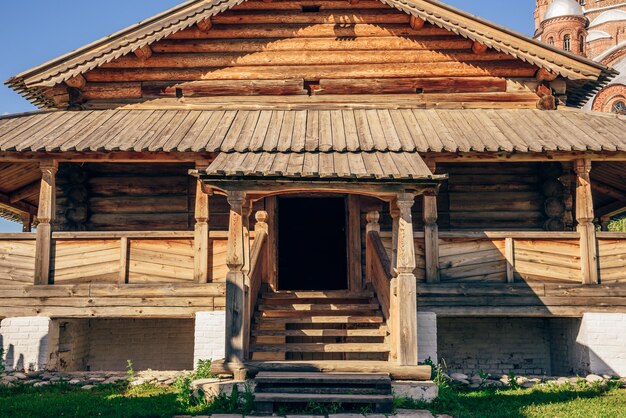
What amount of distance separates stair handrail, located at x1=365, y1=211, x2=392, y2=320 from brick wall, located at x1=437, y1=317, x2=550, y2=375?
2.58m

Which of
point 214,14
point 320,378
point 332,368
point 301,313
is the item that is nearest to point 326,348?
point 332,368

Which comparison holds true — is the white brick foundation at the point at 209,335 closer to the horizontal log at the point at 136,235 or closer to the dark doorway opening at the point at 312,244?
the horizontal log at the point at 136,235

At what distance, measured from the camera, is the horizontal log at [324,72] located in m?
13.7

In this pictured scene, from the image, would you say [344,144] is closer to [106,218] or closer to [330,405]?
[330,405]

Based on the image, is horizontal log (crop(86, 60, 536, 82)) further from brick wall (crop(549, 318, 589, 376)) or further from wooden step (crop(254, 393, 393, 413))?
wooden step (crop(254, 393, 393, 413))

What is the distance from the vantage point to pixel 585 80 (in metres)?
13.0

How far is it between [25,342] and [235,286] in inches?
190

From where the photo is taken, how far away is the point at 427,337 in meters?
11.0

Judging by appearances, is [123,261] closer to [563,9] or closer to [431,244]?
[431,244]

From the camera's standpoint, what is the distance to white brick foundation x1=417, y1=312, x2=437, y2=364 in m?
10.9

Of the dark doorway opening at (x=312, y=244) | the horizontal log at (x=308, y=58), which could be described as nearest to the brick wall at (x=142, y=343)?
the dark doorway opening at (x=312, y=244)

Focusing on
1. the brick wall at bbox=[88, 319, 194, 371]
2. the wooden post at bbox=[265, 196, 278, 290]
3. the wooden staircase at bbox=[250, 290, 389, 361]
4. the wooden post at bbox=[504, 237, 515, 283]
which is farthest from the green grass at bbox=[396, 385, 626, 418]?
the brick wall at bbox=[88, 319, 194, 371]

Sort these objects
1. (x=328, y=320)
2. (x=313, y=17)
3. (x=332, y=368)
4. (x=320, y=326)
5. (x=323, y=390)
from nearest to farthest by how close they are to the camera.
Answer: (x=323, y=390)
(x=332, y=368)
(x=328, y=320)
(x=320, y=326)
(x=313, y=17)

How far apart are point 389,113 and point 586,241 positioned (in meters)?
4.65
